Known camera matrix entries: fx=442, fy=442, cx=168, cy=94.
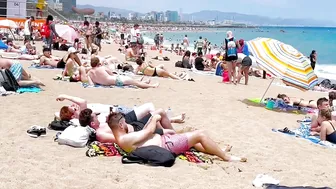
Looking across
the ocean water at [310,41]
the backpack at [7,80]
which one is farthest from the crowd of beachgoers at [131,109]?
the ocean water at [310,41]

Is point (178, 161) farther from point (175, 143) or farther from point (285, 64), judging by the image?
point (285, 64)

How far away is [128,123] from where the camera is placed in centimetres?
546

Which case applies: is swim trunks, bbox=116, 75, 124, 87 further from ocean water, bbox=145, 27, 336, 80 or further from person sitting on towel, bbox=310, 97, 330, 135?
ocean water, bbox=145, 27, 336, 80

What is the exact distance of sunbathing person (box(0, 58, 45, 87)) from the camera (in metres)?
8.08

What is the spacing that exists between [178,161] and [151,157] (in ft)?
1.22

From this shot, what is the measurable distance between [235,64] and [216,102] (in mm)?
2933

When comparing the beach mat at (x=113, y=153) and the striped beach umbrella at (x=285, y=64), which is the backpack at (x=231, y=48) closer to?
the striped beach umbrella at (x=285, y=64)

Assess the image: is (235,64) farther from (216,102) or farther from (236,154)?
(236,154)

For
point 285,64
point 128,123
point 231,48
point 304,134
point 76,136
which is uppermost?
point 231,48

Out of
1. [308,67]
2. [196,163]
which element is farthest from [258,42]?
[196,163]

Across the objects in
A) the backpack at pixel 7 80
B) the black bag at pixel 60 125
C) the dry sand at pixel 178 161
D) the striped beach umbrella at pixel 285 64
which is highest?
the striped beach umbrella at pixel 285 64

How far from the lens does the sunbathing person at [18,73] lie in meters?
8.08

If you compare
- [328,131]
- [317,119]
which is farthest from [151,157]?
[317,119]

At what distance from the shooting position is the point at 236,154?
5359 mm
